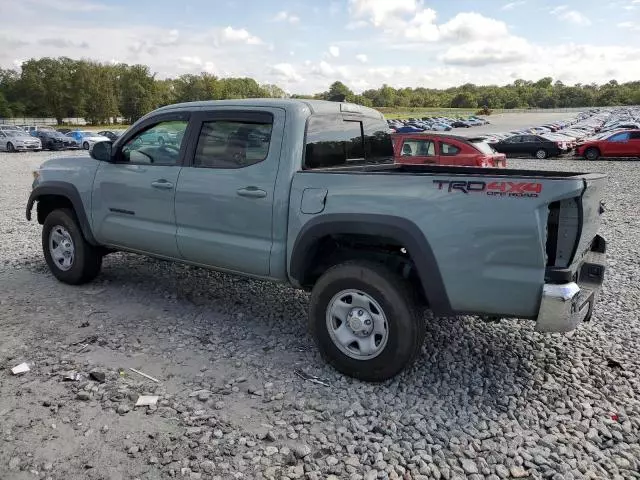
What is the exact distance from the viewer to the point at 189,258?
459 cm

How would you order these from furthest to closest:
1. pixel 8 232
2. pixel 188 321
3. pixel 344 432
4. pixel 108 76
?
pixel 108 76 → pixel 8 232 → pixel 188 321 → pixel 344 432

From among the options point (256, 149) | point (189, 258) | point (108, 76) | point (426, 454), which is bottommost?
point (426, 454)

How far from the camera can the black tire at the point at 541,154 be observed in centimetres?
2702

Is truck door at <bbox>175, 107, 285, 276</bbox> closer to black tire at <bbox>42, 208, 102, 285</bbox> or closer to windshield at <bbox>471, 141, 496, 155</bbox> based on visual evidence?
black tire at <bbox>42, 208, 102, 285</bbox>

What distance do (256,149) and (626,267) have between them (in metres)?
5.16

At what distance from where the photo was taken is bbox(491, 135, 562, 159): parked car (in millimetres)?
26897

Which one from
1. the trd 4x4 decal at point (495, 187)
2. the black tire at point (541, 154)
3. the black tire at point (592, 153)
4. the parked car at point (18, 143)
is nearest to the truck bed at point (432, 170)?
the trd 4x4 decal at point (495, 187)

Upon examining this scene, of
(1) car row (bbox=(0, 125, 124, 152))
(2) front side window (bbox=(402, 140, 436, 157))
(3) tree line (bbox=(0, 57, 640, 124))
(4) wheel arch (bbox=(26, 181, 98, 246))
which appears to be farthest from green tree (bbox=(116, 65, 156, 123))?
(4) wheel arch (bbox=(26, 181, 98, 246))

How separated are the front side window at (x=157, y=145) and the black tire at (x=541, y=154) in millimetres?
25961

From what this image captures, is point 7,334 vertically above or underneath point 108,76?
underneath

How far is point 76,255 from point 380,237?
3.59 m

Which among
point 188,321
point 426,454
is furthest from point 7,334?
point 426,454

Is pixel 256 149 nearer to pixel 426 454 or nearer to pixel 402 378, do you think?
pixel 402 378

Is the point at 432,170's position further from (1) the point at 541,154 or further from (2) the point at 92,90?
(2) the point at 92,90
